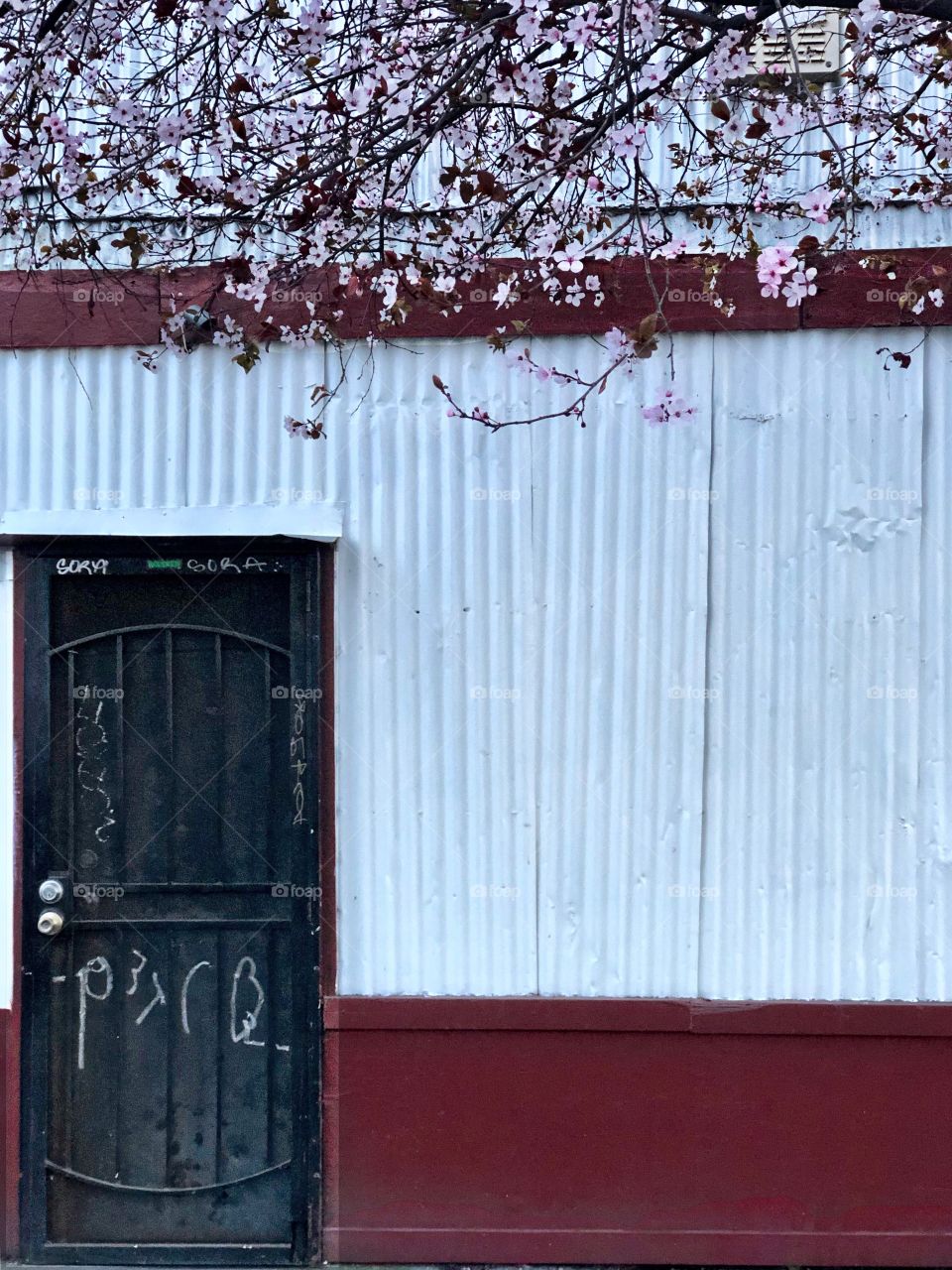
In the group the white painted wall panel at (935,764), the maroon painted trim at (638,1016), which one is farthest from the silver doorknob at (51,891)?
the white painted wall panel at (935,764)

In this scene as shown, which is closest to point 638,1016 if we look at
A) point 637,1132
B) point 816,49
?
point 637,1132

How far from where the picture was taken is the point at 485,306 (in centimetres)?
466

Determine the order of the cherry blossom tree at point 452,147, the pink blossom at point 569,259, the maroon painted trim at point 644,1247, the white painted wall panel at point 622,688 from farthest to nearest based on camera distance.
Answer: the white painted wall panel at point 622,688, the maroon painted trim at point 644,1247, the cherry blossom tree at point 452,147, the pink blossom at point 569,259

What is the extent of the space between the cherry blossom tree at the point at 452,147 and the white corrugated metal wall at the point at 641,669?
245 mm

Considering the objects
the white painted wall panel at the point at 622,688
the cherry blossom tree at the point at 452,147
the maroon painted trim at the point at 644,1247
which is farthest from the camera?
the white painted wall panel at the point at 622,688

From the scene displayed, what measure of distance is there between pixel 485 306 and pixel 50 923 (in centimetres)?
288

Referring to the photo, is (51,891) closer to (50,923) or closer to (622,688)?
(50,923)

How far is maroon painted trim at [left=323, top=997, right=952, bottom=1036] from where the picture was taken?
14.8 ft

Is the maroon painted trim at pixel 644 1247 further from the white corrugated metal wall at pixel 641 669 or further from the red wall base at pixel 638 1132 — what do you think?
the white corrugated metal wall at pixel 641 669

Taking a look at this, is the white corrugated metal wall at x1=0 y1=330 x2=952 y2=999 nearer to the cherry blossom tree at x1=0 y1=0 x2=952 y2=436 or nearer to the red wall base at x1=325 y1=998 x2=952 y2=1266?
the red wall base at x1=325 y1=998 x2=952 y2=1266

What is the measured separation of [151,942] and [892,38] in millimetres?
4309

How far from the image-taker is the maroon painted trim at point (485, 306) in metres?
4.57

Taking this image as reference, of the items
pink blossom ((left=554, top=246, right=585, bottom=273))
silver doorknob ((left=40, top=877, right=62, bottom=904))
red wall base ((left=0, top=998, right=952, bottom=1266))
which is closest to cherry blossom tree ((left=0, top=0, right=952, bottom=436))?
pink blossom ((left=554, top=246, right=585, bottom=273))

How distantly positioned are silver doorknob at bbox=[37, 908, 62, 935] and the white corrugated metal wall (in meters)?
1.08
